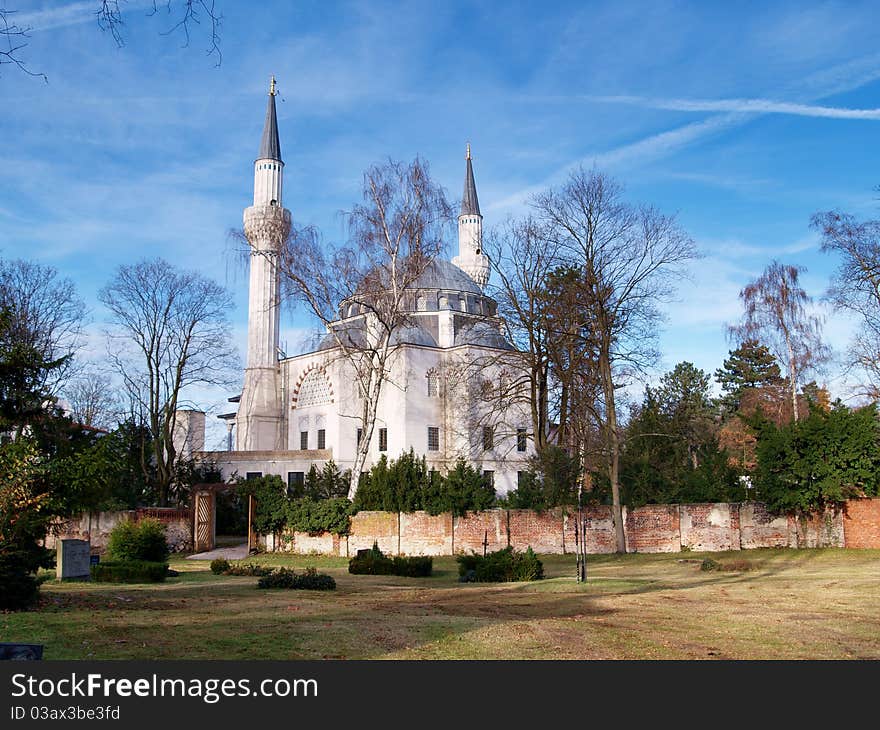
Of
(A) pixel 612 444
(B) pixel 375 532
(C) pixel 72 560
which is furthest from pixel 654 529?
(C) pixel 72 560

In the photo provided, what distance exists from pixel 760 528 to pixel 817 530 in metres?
1.60

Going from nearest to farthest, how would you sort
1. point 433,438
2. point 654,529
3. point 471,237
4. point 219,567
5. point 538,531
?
point 219,567, point 654,529, point 538,531, point 433,438, point 471,237

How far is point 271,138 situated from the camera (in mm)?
50906

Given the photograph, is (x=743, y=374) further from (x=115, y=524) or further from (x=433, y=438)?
(x=115, y=524)

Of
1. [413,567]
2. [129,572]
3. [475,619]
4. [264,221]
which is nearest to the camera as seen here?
[475,619]

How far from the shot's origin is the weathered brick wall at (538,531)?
27797 millimetres

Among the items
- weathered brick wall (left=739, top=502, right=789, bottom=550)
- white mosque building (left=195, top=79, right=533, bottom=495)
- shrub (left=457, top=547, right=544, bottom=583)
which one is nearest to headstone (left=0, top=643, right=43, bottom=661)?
Result: shrub (left=457, top=547, right=544, bottom=583)

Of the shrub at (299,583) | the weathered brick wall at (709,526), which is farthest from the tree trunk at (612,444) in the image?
the shrub at (299,583)

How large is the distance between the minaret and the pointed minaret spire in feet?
47.4

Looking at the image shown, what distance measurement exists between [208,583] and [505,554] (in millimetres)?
6693

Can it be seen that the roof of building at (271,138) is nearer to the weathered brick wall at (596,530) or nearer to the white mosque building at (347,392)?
the white mosque building at (347,392)

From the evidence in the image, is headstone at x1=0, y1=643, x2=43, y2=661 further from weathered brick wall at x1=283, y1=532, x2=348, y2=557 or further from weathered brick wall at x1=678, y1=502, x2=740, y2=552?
weathered brick wall at x1=283, y1=532, x2=348, y2=557

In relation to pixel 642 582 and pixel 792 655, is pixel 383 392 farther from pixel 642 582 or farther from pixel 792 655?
pixel 792 655

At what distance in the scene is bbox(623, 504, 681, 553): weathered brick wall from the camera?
26.8 m
